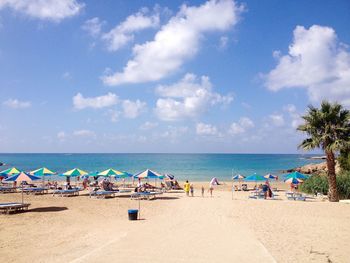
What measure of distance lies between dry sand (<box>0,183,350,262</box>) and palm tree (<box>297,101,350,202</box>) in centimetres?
236

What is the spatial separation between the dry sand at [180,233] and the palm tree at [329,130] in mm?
2358

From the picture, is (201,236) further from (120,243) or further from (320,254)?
(320,254)

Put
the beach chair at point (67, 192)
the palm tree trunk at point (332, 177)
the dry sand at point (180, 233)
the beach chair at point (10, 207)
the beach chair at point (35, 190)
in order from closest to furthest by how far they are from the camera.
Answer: the dry sand at point (180, 233), the beach chair at point (10, 207), the palm tree trunk at point (332, 177), the beach chair at point (67, 192), the beach chair at point (35, 190)

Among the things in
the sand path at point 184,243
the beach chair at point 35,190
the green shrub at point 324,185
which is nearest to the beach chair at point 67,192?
the beach chair at point 35,190

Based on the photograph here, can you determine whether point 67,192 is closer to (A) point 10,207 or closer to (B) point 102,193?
(B) point 102,193

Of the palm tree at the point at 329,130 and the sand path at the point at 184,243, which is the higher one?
the palm tree at the point at 329,130

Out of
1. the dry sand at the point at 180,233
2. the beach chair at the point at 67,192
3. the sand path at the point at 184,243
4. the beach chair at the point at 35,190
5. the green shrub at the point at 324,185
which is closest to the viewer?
the sand path at the point at 184,243

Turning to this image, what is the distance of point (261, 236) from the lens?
1172cm

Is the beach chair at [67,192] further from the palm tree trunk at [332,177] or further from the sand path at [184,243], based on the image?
the palm tree trunk at [332,177]

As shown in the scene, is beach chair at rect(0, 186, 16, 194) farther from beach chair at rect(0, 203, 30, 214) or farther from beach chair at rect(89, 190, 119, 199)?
beach chair at rect(0, 203, 30, 214)

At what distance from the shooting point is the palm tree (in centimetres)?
2123

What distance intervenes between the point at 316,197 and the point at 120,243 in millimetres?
19283

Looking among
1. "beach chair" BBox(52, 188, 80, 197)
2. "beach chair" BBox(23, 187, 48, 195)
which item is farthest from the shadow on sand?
"beach chair" BBox(23, 187, 48, 195)

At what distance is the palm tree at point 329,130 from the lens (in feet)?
69.7
